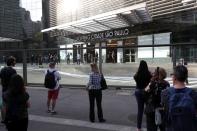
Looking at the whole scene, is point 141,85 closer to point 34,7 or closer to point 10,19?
point 10,19

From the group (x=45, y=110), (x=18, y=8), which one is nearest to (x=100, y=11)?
(x=18, y=8)

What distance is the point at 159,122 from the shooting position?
20.6ft

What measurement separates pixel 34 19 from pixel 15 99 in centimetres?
7756

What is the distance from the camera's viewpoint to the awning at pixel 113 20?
133ft

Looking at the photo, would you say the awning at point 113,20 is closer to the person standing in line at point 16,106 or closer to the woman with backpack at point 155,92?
the woman with backpack at point 155,92

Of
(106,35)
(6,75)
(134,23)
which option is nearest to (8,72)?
(6,75)

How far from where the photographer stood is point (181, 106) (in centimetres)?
467

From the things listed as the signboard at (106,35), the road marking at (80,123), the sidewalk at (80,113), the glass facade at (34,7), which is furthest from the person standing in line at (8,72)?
the glass facade at (34,7)

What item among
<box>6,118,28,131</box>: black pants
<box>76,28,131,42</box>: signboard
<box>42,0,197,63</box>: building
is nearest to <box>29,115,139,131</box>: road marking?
<box>6,118,28,131</box>: black pants

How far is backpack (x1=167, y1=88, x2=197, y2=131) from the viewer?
15.3 feet

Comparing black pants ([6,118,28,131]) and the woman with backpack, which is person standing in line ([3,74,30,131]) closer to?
black pants ([6,118,28,131])

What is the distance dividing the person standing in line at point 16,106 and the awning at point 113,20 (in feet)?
107

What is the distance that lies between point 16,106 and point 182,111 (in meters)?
3.12

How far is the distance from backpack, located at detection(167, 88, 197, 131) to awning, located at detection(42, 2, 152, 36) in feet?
113
